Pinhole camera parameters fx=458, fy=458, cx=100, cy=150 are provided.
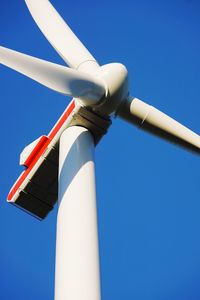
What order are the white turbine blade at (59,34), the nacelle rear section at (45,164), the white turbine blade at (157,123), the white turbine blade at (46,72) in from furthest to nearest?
1. the white turbine blade at (59,34)
2. the white turbine blade at (157,123)
3. the nacelle rear section at (45,164)
4. the white turbine blade at (46,72)

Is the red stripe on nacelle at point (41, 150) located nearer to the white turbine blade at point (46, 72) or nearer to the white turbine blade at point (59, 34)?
the white turbine blade at point (59, 34)

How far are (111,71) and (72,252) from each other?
3886mm

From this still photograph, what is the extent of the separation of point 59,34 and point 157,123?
313 centimetres

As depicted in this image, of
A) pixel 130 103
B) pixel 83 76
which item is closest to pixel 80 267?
pixel 83 76

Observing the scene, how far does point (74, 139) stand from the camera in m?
8.69

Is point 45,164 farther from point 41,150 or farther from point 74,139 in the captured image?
point 74,139

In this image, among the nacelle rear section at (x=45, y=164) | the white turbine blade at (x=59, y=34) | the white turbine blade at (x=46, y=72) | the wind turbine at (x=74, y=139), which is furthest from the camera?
the white turbine blade at (x=59, y=34)

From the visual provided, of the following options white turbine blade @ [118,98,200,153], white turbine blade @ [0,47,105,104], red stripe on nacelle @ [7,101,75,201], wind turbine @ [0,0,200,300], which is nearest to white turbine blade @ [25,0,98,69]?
wind turbine @ [0,0,200,300]

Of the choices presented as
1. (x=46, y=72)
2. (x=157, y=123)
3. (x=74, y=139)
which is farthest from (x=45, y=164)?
(x=46, y=72)

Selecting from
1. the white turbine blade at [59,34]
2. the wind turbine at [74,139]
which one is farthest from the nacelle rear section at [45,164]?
the white turbine blade at [59,34]

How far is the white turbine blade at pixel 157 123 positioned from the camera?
9.60 meters

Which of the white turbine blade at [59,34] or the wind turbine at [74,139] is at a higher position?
the white turbine blade at [59,34]

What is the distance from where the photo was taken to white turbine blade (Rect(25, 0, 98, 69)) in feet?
32.6

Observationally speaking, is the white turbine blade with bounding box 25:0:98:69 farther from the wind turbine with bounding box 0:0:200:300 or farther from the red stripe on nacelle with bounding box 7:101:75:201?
the red stripe on nacelle with bounding box 7:101:75:201
